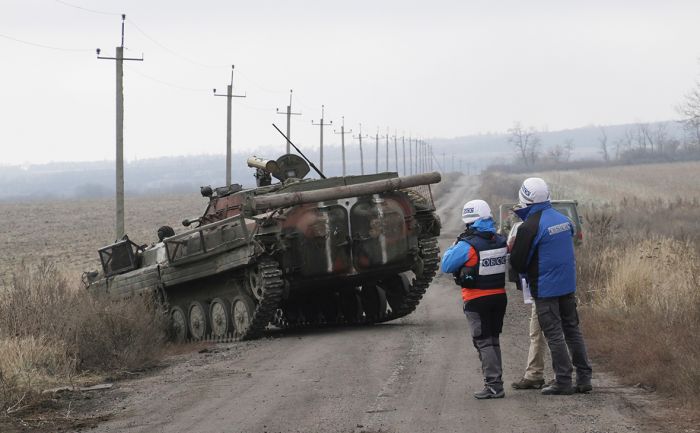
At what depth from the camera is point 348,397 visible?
34.7ft

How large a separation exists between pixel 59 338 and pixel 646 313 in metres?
7.22

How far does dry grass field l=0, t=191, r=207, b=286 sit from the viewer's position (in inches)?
1489

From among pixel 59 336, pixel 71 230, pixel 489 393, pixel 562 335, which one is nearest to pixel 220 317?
pixel 59 336

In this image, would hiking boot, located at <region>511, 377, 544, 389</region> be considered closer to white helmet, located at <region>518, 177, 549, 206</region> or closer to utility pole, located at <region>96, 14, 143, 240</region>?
Result: white helmet, located at <region>518, 177, 549, 206</region>

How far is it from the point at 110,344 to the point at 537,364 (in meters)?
6.27

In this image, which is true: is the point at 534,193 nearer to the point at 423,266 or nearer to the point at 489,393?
the point at 489,393

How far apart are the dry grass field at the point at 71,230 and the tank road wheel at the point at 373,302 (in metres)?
5.72

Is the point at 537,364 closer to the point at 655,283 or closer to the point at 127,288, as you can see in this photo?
the point at 655,283

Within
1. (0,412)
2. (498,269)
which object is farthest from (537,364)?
(0,412)

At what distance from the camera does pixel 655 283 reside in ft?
52.2

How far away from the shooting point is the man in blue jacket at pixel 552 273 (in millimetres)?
10219

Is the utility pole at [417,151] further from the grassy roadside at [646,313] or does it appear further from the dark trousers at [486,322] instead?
the dark trousers at [486,322]

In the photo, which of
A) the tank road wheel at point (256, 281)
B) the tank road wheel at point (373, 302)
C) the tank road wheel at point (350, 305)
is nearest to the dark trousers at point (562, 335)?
the tank road wheel at point (256, 281)

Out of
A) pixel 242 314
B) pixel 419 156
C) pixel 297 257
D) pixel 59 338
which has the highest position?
pixel 419 156
